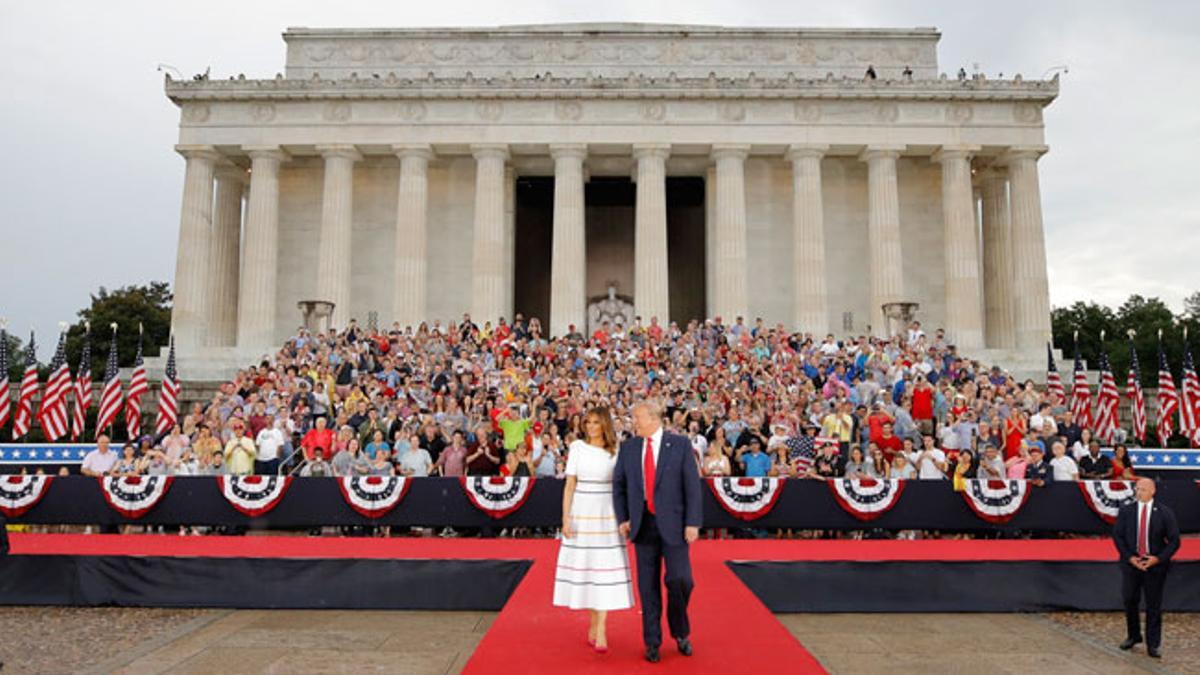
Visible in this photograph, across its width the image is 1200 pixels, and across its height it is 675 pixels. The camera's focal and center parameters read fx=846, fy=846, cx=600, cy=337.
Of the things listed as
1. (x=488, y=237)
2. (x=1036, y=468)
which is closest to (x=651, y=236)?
A: (x=488, y=237)

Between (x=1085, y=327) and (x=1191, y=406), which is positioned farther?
(x=1085, y=327)

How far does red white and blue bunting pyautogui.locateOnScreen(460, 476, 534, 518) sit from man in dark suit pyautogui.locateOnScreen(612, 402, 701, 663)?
25.2ft

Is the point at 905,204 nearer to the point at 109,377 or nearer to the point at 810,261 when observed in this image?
the point at 810,261

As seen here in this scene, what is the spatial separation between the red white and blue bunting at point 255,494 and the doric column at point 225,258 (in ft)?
95.5

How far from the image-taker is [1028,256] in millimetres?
41094

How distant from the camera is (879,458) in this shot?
17312 mm

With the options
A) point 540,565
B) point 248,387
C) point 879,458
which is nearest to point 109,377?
point 248,387

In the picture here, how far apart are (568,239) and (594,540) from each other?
3400cm

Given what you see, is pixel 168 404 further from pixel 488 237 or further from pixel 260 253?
pixel 488 237

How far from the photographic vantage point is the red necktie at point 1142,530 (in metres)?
10.6

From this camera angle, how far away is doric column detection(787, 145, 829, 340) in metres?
41.1

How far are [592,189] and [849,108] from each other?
16.0m

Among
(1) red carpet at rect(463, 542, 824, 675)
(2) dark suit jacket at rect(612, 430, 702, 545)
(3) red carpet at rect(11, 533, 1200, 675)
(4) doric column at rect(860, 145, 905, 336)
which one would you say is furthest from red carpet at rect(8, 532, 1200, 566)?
(4) doric column at rect(860, 145, 905, 336)

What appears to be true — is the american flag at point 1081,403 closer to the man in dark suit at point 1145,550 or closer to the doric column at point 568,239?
the man in dark suit at point 1145,550
